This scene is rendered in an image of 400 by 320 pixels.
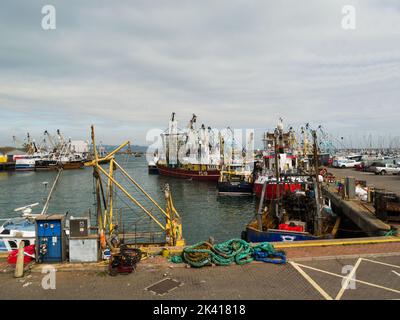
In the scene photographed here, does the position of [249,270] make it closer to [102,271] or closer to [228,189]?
[102,271]

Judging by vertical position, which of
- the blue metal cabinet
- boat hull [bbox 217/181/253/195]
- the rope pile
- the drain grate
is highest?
the blue metal cabinet

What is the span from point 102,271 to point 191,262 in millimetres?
2839

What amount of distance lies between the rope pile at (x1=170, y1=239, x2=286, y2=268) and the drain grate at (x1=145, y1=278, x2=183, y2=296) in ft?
3.84

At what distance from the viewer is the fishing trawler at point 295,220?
15250 millimetres

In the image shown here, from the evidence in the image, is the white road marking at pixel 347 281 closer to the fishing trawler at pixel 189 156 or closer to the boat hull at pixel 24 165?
the fishing trawler at pixel 189 156

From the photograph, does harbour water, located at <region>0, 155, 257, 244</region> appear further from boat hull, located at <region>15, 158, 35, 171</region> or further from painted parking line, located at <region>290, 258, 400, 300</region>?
boat hull, located at <region>15, 158, 35, 171</region>

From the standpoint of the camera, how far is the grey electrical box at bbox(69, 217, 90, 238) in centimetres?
1004

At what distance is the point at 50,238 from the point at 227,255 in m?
5.93

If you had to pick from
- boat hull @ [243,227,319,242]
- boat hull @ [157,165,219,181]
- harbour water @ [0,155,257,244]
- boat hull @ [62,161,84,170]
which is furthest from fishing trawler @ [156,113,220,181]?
boat hull @ [243,227,319,242]

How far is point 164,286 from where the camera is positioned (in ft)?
28.4

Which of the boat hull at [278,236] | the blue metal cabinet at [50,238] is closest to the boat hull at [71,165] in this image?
the boat hull at [278,236]

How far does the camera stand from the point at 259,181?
131ft

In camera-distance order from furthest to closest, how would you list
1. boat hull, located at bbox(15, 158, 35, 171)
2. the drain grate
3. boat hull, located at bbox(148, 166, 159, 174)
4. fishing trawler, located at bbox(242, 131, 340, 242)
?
boat hull, located at bbox(15, 158, 35, 171)
boat hull, located at bbox(148, 166, 159, 174)
fishing trawler, located at bbox(242, 131, 340, 242)
the drain grate

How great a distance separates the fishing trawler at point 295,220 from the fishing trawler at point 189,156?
46.4m
